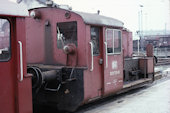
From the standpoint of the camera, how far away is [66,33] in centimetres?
645

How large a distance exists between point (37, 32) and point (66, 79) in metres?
1.68

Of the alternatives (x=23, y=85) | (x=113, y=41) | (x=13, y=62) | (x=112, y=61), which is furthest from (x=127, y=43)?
(x=13, y=62)

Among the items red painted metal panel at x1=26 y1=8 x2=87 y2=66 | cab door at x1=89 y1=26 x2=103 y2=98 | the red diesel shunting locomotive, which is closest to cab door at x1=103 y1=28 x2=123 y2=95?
the red diesel shunting locomotive

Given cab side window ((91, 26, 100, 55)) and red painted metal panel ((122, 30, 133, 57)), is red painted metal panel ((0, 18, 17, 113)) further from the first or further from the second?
red painted metal panel ((122, 30, 133, 57))

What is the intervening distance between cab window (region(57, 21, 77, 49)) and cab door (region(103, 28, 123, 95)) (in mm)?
925

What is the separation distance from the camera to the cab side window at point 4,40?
12.8 feet

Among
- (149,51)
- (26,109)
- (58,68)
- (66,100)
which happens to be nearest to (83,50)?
(58,68)

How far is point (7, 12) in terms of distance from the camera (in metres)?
3.77

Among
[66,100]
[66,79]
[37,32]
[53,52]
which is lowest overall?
[66,100]

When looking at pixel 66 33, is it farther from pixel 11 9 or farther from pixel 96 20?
A: pixel 11 9

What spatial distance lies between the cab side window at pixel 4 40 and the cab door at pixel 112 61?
10.5 ft

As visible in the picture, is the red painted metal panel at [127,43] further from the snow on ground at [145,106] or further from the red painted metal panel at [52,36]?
the red painted metal panel at [52,36]

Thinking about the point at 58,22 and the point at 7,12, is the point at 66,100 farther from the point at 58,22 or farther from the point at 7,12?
the point at 7,12

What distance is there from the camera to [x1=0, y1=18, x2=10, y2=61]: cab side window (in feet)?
12.8
